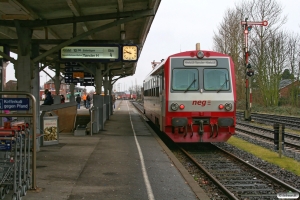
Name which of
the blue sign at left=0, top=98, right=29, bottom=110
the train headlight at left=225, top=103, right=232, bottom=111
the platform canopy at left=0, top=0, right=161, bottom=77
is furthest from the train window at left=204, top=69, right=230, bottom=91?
the blue sign at left=0, top=98, right=29, bottom=110

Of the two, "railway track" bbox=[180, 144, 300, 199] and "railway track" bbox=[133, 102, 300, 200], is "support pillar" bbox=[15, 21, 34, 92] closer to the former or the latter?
"railway track" bbox=[133, 102, 300, 200]

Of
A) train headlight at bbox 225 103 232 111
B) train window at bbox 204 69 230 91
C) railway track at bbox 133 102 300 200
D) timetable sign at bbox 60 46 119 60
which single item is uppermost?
timetable sign at bbox 60 46 119 60

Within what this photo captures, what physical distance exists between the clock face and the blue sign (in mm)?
5439

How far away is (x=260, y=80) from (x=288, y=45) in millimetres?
4091

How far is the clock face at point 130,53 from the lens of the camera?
11688 mm

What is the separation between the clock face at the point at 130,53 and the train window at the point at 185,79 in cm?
156

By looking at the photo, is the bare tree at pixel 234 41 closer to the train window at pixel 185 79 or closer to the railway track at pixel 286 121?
the railway track at pixel 286 121

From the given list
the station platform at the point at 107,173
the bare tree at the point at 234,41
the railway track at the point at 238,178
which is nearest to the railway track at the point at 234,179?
the railway track at the point at 238,178

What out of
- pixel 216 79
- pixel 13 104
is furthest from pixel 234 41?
pixel 13 104

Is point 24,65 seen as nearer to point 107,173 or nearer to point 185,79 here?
point 107,173

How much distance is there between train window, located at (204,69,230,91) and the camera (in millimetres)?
12797

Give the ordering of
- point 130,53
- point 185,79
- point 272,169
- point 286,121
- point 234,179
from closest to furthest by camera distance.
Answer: point 234,179, point 272,169, point 130,53, point 185,79, point 286,121

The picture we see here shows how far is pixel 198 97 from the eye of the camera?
12.6m

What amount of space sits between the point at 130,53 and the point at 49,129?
3469 millimetres
